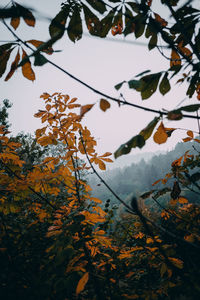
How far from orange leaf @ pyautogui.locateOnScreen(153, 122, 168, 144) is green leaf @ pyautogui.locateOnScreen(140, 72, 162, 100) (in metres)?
0.26

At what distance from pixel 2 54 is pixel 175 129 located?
4.34 feet

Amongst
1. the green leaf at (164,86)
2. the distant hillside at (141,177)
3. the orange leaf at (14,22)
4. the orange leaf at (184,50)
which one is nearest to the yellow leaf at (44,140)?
the orange leaf at (14,22)

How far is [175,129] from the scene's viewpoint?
1217 mm

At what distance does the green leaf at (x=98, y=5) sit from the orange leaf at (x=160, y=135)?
1.09 meters

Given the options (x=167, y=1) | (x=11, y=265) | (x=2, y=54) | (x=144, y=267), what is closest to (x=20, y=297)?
(x=11, y=265)

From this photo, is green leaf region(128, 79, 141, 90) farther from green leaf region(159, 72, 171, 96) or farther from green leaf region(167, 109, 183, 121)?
green leaf region(159, 72, 171, 96)

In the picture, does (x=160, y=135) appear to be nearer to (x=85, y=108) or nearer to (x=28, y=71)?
(x=85, y=108)

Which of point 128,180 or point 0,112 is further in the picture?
point 128,180

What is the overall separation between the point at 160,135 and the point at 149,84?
1.09 ft

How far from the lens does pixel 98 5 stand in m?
1.17

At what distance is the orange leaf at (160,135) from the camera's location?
0.85m

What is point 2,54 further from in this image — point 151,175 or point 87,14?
point 151,175

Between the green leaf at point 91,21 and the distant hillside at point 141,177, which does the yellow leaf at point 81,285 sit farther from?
the distant hillside at point 141,177

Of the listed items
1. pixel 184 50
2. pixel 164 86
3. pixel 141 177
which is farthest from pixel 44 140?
pixel 141 177
